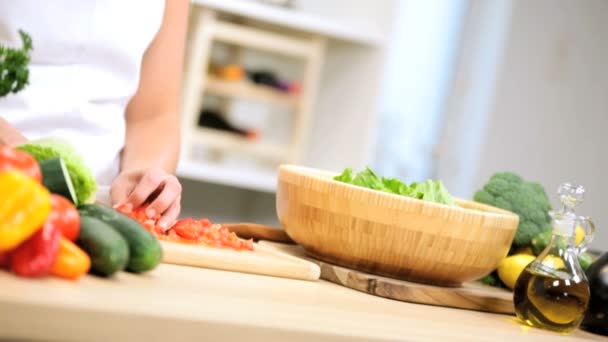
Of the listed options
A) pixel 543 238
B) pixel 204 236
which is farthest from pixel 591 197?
pixel 204 236

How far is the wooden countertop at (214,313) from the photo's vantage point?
0.78m

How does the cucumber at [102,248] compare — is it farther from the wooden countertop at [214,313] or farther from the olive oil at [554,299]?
the olive oil at [554,299]

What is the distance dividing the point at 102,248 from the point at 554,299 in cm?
63

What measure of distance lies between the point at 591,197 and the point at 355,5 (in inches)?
50.9

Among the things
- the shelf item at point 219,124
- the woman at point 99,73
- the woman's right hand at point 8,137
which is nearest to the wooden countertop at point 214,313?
the woman's right hand at point 8,137

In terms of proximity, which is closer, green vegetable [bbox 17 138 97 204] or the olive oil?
green vegetable [bbox 17 138 97 204]

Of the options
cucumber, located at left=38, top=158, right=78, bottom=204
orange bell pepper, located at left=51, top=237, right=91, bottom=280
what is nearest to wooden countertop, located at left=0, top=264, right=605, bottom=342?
orange bell pepper, located at left=51, top=237, right=91, bottom=280

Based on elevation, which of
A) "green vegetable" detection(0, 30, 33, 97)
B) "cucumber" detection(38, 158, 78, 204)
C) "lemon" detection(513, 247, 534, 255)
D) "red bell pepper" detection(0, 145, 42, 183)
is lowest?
"lemon" detection(513, 247, 534, 255)

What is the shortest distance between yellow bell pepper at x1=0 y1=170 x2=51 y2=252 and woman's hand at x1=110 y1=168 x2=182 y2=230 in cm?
46

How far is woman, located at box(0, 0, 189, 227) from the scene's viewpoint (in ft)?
5.38

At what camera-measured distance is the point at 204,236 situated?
1.29m

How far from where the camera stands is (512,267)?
1610 millimetres

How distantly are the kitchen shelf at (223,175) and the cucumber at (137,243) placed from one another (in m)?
2.07

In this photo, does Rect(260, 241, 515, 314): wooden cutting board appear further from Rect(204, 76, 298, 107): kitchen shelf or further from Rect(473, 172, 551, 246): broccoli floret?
Rect(204, 76, 298, 107): kitchen shelf
